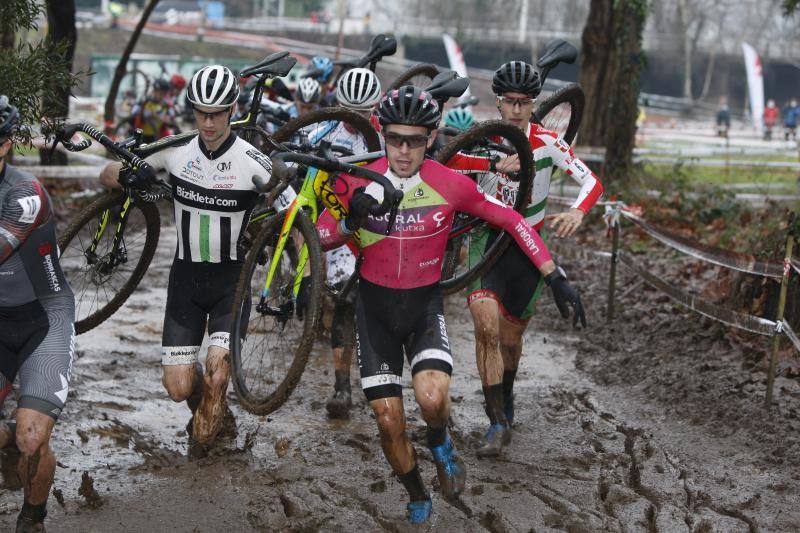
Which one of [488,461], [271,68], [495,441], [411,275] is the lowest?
[488,461]

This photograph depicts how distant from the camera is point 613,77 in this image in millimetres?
17875

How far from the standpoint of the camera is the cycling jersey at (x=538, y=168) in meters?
7.10

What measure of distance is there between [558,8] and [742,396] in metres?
65.5

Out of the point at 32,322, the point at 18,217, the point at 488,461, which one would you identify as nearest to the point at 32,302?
the point at 32,322

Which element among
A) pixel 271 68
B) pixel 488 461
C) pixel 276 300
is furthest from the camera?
pixel 271 68

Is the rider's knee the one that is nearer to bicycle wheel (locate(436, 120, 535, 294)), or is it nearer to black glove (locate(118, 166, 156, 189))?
black glove (locate(118, 166, 156, 189))

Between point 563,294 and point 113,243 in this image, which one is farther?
point 113,243

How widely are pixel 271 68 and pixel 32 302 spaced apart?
2513 mm

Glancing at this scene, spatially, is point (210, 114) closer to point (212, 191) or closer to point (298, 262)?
point (212, 191)

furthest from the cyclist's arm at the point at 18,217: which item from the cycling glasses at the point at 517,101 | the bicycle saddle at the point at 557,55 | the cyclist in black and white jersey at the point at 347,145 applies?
the bicycle saddle at the point at 557,55

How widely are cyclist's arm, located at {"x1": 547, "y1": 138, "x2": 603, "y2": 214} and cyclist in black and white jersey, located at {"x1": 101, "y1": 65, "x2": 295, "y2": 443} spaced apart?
192 centimetres

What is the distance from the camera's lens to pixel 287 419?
25.0 ft

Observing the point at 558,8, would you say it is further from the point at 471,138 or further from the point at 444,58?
the point at 471,138

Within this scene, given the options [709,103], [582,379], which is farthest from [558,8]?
[582,379]
